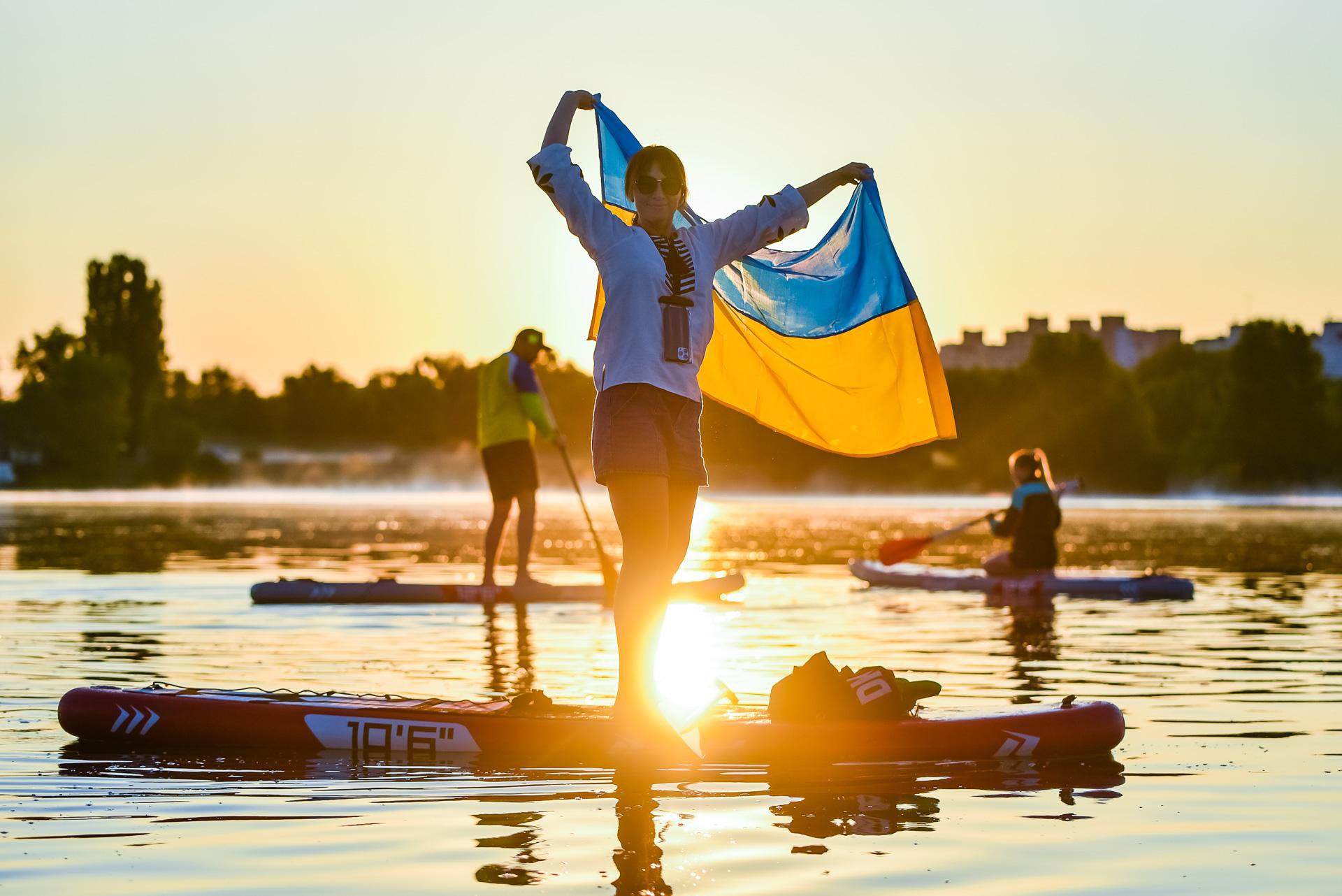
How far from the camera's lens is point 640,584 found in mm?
6777

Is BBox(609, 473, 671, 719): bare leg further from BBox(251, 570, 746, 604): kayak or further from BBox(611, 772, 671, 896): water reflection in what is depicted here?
BBox(251, 570, 746, 604): kayak

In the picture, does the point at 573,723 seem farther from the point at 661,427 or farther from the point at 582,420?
the point at 582,420

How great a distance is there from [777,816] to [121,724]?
295 cm

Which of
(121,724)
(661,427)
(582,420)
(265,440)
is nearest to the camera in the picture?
(661,427)

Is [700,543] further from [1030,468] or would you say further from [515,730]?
[515,730]

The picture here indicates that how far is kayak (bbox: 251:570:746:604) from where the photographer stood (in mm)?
15234

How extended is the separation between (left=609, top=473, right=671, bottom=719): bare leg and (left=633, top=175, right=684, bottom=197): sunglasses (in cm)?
114

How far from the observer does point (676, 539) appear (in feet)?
22.8

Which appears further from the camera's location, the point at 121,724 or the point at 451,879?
the point at 121,724

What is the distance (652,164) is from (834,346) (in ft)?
5.48

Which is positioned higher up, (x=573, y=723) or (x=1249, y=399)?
(x=1249, y=399)

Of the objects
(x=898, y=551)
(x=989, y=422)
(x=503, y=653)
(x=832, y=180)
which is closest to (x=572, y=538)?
(x=898, y=551)

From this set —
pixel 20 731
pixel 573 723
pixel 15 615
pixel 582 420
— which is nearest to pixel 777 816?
pixel 573 723

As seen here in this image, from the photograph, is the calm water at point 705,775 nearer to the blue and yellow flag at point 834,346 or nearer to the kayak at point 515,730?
the kayak at point 515,730
